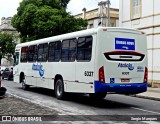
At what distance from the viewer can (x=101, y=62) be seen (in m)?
12.9

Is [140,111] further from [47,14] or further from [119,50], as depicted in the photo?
[47,14]

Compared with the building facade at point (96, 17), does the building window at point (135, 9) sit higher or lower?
lower

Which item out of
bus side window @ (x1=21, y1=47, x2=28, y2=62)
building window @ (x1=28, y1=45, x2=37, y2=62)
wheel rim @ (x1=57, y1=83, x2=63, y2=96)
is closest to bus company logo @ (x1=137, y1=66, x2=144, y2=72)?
wheel rim @ (x1=57, y1=83, x2=63, y2=96)

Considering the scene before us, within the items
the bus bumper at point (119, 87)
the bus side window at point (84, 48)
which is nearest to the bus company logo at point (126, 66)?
the bus bumper at point (119, 87)

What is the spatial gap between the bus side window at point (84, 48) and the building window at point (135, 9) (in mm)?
12951

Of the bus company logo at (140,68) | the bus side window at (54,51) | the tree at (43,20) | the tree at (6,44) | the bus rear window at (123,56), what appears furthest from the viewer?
the tree at (6,44)

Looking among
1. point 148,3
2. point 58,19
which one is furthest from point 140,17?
point 58,19

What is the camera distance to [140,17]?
2580 centimetres

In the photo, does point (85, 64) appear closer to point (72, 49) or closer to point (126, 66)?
point (72, 49)

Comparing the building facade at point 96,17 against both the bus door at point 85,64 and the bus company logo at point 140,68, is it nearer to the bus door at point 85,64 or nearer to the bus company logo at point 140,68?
the bus door at point 85,64

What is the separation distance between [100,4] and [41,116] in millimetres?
29057

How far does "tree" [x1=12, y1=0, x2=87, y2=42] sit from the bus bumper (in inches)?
759

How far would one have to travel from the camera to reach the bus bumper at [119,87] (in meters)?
12.8

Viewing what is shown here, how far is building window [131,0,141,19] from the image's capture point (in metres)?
26.1
